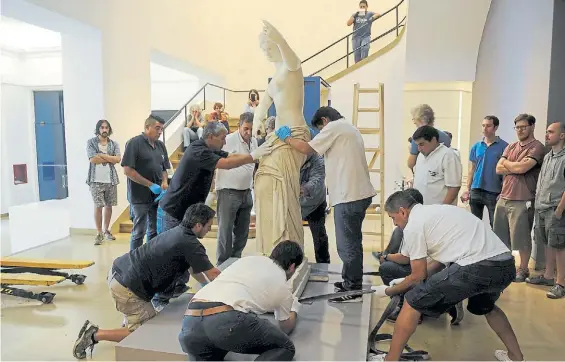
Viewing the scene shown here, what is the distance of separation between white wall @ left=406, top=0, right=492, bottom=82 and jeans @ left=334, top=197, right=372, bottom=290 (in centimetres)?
419

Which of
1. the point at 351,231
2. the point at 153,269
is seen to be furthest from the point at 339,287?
the point at 153,269

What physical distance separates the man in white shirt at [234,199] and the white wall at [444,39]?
357 centimetres

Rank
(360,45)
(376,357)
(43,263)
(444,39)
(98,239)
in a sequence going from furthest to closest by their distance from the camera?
(360,45) < (444,39) < (98,239) < (43,263) < (376,357)

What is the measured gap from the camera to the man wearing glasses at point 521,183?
3.94 meters

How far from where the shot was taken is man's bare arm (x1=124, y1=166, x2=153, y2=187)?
4.00 metres

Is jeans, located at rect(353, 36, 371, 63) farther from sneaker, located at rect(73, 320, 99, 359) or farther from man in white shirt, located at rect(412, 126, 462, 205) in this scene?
sneaker, located at rect(73, 320, 99, 359)

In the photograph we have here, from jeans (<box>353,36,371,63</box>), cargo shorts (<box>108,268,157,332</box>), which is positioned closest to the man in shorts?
cargo shorts (<box>108,268,157,332</box>)

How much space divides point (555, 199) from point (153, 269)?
10.4 feet

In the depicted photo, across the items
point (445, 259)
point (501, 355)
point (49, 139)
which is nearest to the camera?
point (445, 259)

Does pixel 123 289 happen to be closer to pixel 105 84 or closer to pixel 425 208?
pixel 425 208

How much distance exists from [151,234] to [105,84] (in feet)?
8.86

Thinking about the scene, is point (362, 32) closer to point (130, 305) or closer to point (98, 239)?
point (98, 239)

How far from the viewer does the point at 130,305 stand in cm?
272

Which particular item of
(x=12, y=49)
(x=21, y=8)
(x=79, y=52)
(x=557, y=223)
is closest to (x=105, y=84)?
(x=79, y=52)
